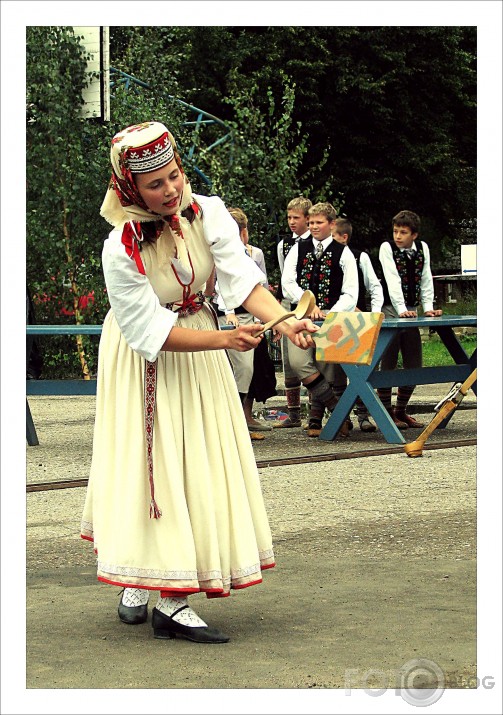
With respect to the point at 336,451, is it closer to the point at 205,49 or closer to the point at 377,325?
the point at 377,325

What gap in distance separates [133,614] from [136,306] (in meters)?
1.15

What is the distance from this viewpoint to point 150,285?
454cm

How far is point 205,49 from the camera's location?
97.0 feet

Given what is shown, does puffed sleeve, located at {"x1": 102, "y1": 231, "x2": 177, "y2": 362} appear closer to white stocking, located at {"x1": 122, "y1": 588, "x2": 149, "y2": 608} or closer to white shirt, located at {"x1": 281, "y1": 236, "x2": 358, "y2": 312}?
white stocking, located at {"x1": 122, "y1": 588, "x2": 149, "y2": 608}

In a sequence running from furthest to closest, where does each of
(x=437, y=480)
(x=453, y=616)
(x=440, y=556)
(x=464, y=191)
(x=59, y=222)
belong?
(x=464, y=191) → (x=59, y=222) → (x=437, y=480) → (x=440, y=556) → (x=453, y=616)

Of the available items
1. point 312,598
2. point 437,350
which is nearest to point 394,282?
point 312,598

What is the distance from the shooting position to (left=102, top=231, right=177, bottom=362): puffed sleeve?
4.46m

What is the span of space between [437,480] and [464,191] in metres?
24.2

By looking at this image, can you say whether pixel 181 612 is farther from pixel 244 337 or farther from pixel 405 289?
pixel 405 289

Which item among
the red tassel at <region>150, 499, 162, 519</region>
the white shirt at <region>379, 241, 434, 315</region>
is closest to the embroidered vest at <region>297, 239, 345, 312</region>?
the white shirt at <region>379, 241, 434, 315</region>

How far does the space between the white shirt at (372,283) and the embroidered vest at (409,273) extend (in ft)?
0.50

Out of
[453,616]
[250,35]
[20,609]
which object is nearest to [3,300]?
[20,609]

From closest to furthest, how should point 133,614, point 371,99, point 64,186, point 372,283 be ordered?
point 133,614 < point 372,283 < point 64,186 < point 371,99

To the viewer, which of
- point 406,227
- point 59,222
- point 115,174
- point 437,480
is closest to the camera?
point 115,174
